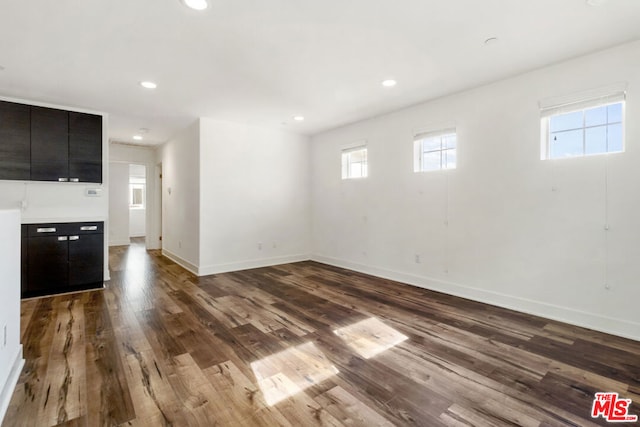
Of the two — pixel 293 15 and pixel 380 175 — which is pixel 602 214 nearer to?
pixel 380 175

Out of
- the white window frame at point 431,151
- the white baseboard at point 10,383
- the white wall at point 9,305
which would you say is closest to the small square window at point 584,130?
the white window frame at point 431,151

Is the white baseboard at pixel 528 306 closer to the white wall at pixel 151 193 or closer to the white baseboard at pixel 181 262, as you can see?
the white baseboard at pixel 181 262

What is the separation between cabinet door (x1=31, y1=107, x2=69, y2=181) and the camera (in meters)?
3.84

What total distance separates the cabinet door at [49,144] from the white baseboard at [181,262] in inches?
85.2

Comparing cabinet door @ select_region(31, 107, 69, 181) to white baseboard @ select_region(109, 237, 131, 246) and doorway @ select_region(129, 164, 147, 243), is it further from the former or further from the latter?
doorway @ select_region(129, 164, 147, 243)

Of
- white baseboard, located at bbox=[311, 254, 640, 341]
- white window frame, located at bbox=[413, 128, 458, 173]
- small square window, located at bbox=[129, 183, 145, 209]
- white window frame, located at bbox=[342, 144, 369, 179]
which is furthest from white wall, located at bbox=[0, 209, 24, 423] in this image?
small square window, located at bbox=[129, 183, 145, 209]

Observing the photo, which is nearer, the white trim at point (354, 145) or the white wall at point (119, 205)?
the white trim at point (354, 145)

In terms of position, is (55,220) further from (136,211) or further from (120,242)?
(136,211)

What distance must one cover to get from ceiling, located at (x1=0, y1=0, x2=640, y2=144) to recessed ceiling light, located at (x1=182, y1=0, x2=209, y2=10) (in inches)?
2.4

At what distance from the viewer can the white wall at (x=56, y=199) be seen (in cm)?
384

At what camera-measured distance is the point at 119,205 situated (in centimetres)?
825

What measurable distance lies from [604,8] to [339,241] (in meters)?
4.35

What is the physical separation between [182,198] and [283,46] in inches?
155

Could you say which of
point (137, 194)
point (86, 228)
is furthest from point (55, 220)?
point (137, 194)
